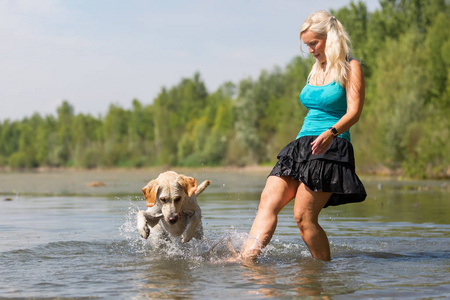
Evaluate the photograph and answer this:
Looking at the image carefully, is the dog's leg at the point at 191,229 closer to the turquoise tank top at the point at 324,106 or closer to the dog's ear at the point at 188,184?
the dog's ear at the point at 188,184

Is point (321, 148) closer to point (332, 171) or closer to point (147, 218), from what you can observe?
point (332, 171)

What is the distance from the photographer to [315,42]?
6484 millimetres

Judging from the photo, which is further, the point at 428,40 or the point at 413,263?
the point at 428,40

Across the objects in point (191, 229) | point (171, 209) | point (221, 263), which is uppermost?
point (171, 209)

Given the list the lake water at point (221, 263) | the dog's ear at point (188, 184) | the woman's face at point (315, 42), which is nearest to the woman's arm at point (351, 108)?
the woman's face at point (315, 42)

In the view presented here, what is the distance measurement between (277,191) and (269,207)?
0.19m

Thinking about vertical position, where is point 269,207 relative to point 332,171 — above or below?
below

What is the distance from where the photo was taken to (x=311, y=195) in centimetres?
641

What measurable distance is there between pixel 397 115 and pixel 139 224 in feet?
111

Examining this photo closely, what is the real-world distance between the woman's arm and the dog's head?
205 cm

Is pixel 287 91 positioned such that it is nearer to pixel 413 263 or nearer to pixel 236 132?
pixel 236 132

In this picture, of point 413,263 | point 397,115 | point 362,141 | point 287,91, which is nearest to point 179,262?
point 413,263

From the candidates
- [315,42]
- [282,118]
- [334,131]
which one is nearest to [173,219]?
[334,131]

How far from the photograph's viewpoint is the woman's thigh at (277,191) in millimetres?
6566
